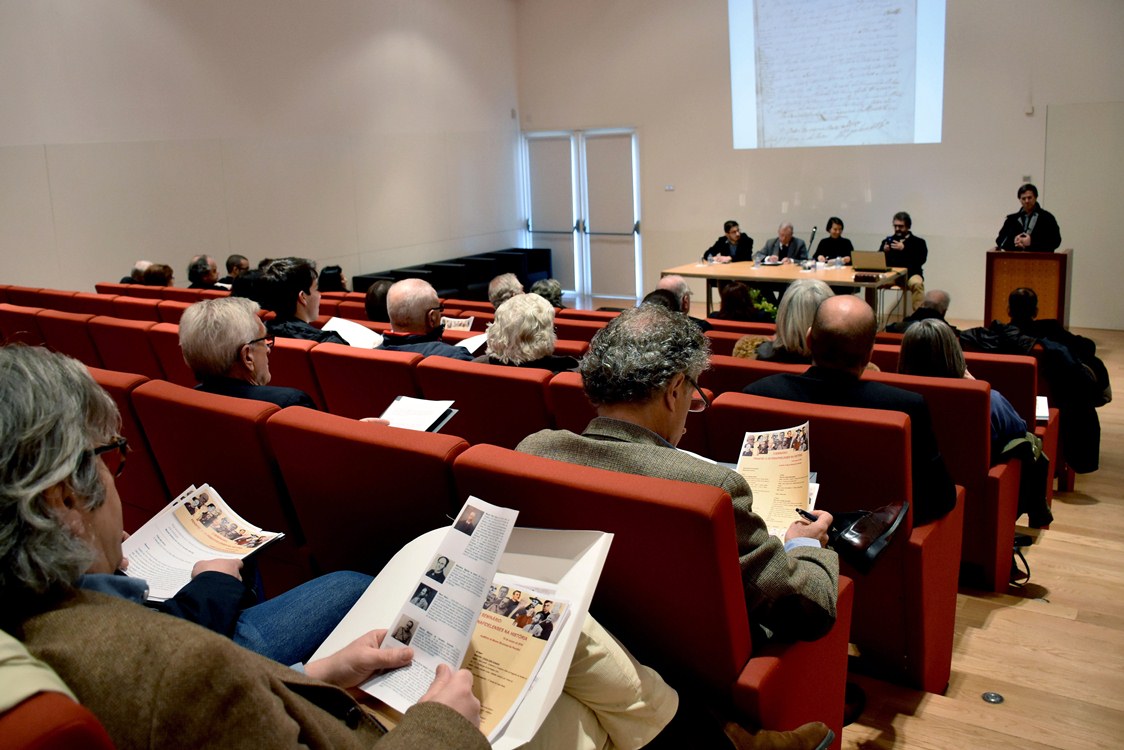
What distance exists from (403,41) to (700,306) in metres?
4.99

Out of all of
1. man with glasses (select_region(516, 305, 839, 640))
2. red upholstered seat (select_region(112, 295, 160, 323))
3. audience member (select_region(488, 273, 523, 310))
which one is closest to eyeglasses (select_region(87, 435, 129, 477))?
man with glasses (select_region(516, 305, 839, 640))

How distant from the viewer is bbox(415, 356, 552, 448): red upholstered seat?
296cm

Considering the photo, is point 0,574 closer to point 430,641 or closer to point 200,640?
point 200,640

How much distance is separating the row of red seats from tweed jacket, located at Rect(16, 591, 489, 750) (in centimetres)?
68

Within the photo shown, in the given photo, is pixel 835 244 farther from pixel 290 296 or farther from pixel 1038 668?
pixel 1038 668

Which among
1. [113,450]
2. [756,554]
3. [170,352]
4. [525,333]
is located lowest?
[756,554]

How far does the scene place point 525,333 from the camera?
11.4ft

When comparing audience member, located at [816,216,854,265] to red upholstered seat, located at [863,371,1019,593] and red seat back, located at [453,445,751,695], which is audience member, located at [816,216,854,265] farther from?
red seat back, located at [453,445,751,695]

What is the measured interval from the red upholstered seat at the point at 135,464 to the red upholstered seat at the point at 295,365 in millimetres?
834

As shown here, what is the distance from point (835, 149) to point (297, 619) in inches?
387

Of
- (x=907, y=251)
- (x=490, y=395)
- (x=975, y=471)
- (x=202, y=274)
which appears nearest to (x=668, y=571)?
(x=490, y=395)

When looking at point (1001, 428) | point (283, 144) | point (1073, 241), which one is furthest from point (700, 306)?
point (1001, 428)

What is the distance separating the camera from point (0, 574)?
105cm

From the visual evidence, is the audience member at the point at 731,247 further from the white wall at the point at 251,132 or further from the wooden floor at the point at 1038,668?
the wooden floor at the point at 1038,668
